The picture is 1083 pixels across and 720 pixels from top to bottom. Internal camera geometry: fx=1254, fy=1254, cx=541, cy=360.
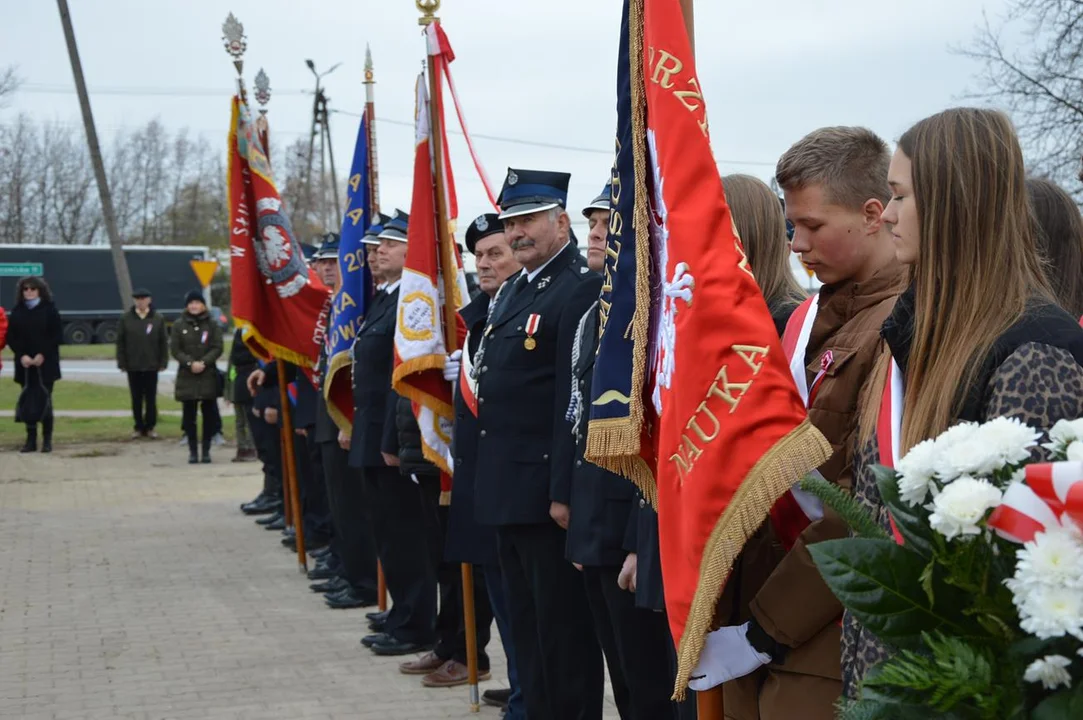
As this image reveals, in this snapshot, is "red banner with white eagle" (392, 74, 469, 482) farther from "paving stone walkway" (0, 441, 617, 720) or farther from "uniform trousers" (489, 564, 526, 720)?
"paving stone walkway" (0, 441, 617, 720)

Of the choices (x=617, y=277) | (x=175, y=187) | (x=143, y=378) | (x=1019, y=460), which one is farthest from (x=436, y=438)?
(x=175, y=187)

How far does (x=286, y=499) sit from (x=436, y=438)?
16.9 ft

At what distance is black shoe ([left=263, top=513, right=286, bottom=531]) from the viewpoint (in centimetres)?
1151

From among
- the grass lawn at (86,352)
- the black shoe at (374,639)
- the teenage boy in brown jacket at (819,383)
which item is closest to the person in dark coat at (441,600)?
the black shoe at (374,639)

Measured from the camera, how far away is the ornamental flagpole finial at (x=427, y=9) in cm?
626

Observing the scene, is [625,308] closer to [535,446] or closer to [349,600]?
[535,446]

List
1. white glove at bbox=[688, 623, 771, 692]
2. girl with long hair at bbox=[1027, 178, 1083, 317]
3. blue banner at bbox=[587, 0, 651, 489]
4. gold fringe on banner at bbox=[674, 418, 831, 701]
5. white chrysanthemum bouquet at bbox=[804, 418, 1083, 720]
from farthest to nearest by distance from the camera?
1. girl with long hair at bbox=[1027, 178, 1083, 317]
2. blue banner at bbox=[587, 0, 651, 489]
3. white glove at bbox=[688, 623, 771, 692]
4. gold fringe on banner at bbox=[674, 418, 831, 701]
5. white chrysanthemum bouquet at bbox=[804, 418, 1083, 720]

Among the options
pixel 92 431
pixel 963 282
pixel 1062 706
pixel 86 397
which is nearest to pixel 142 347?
pixel 92 431

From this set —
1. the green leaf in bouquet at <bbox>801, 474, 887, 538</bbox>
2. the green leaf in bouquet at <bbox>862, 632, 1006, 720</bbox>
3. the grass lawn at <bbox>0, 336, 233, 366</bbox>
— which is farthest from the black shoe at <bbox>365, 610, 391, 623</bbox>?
the grass lawn at <bbox>0, 336, 233, 366</bbox>

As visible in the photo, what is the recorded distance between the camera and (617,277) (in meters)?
3.41

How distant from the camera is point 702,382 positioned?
2793 millimetres

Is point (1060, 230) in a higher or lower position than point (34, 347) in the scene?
higher

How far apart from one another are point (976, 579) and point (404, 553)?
19.3 ft

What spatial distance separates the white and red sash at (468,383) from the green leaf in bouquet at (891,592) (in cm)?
369
